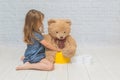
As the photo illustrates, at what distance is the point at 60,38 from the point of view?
239cm

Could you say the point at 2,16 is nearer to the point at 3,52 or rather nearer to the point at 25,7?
the point at 25,7

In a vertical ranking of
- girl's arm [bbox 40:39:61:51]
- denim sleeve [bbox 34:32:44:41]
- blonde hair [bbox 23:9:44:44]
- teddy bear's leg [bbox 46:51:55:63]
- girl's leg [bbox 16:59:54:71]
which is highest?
blonde hair [bbox 23:9:44:44]

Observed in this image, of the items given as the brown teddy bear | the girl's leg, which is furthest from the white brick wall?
the girl's leg

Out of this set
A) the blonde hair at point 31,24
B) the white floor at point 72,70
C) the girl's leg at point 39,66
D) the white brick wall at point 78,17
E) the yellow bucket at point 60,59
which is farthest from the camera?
the white brick wall at point 78,17

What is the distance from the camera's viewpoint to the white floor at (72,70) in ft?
6.35

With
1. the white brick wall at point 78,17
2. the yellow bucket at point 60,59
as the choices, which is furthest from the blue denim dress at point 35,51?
the white brick wall at point 78,17

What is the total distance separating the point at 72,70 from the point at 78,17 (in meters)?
1.10

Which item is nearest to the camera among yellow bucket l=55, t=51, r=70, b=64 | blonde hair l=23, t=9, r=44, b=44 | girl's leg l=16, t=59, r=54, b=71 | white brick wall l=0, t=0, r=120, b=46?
girl's leg l=16, t=59, r=54, b=71

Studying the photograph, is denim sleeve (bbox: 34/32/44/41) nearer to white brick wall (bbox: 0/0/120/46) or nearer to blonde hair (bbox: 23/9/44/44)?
blonde hair (bbox: 23/9/44/44)

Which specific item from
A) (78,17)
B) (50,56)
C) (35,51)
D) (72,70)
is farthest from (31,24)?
(78,17)

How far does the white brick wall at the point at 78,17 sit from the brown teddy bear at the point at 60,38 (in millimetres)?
666

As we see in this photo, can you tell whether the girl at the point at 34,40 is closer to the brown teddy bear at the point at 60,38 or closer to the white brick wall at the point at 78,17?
the brown teddy bear at the point at 60,38

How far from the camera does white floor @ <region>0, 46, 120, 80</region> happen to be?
6.35 ft

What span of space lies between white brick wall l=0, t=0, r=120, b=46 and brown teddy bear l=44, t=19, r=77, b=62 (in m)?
0.67
